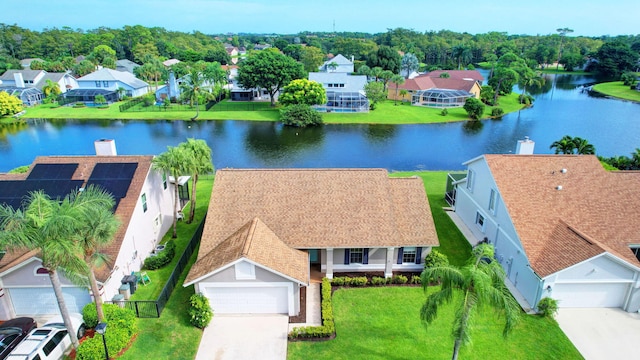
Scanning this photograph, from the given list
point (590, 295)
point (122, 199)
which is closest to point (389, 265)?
point (590, 295)

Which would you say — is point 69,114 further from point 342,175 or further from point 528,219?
point 528,219

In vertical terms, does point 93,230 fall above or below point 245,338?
above

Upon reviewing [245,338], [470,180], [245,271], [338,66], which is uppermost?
[338,66]

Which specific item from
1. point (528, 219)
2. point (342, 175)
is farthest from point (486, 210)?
point (342, 175)

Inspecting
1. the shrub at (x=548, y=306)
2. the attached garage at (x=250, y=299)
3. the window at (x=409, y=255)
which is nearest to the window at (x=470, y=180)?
the window at (x=409, y=255)

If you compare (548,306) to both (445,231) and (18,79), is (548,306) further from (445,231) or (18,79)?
(18,79)

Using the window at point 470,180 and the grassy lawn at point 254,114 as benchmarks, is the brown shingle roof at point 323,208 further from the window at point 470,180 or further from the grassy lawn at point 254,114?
the grassy lawn at point 254,114
